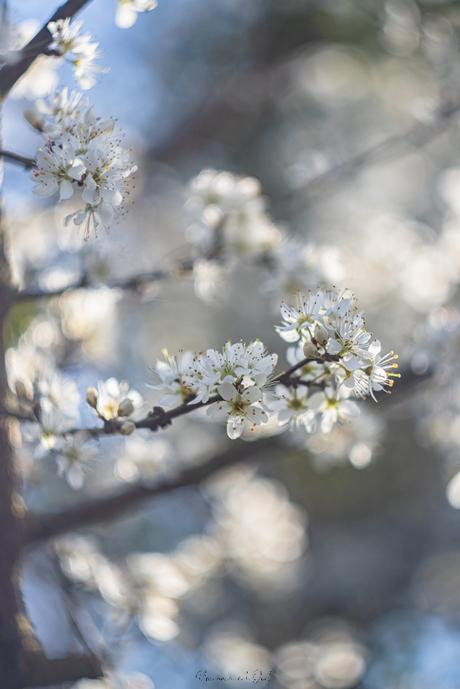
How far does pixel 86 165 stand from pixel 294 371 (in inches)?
18.6

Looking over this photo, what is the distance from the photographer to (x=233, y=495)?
10.8ft

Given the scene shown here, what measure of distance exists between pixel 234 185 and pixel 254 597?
2593 millimetres

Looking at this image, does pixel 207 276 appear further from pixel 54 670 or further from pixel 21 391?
pixel 54 670

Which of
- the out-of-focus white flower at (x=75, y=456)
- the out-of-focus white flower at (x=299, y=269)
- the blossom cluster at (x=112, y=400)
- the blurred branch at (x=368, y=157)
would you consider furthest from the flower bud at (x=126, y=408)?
the blurred branch at (x=368, y=157)

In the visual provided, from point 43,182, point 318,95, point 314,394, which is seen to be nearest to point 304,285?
point 314,394

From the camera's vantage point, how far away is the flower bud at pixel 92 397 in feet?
4.81

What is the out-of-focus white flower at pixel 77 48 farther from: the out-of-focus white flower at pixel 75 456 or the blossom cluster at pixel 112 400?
the out-of-focus white flower at pixel 75 456

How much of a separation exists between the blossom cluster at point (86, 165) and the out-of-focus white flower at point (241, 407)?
373 mm

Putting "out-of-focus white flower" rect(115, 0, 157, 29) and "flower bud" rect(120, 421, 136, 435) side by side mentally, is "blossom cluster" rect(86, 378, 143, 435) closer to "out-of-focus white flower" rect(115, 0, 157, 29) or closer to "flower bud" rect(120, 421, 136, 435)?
"flower bud" rect(120, 421, 136, 435)

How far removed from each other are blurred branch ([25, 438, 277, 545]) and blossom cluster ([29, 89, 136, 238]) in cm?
71

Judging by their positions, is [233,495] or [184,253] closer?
[184,253]

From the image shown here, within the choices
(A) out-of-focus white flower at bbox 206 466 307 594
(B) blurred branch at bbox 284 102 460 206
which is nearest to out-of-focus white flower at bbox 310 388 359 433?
(B) blurred branch at bbox 284 102 460 206

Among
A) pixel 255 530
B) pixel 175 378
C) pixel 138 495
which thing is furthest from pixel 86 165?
pixel 255 530

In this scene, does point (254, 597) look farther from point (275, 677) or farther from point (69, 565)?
point (69, 565)
